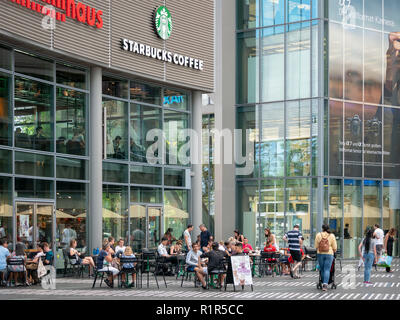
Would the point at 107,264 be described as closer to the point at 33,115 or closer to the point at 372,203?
the point at 33,115

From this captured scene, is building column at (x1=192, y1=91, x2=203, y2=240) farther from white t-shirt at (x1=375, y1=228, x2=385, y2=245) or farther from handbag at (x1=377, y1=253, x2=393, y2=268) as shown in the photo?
handbag at (x1=377, y1=253, x2=393, y2=268)

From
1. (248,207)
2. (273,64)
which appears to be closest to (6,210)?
(248,207)

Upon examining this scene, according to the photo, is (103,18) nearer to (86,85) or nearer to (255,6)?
(86,85)

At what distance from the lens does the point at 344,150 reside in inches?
1436

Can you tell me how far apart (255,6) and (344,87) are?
19.9 ft

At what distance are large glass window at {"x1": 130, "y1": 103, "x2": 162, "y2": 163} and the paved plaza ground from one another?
621 cm

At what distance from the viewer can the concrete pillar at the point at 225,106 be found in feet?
128

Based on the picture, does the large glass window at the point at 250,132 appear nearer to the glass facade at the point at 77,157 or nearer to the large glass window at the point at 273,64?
the large glass window at the point at 273,64

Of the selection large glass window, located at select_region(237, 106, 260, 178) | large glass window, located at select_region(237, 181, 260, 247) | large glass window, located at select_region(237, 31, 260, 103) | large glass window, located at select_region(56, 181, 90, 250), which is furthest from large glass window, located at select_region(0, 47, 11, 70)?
large glass window, located at select_region(237, 181, 260, 247)

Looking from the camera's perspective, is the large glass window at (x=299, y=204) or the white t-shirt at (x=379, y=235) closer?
the white t-shirt at (x=379, y=235)

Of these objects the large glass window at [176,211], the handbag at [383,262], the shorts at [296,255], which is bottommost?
the handbag at [383,262]

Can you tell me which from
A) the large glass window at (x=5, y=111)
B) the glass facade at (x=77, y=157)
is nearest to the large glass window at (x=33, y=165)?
the glass facade at (x=77, y=157)

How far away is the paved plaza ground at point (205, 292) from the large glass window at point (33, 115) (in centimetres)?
425
